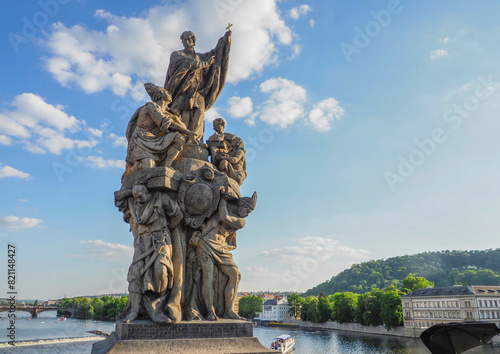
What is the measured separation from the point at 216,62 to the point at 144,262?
5136mm

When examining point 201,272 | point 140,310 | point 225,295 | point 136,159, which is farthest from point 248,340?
point 136,159

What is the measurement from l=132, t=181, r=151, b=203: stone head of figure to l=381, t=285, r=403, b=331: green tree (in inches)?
2499

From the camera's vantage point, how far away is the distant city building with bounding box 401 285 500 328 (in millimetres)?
55812

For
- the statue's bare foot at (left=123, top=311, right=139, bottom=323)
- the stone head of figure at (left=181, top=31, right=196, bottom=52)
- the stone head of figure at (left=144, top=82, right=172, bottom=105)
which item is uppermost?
the stone head of figure at (left=181, top=31, right=196, bottom=52)

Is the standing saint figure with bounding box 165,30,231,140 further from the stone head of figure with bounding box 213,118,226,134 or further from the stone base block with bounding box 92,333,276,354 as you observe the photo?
the stone base block with bounding box 92,333,276,354

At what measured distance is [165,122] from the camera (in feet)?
25.6

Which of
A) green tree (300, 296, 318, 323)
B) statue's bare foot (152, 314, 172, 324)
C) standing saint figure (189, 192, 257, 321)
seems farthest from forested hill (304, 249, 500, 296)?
statue's bare foot (152, 314, 172, 324)

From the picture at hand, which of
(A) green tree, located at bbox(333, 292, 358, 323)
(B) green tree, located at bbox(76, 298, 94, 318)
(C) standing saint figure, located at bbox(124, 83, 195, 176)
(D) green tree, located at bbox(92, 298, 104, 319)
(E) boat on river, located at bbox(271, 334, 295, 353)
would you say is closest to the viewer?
(C) standing saint figure, located at bbox(124, 83, 195, 176)

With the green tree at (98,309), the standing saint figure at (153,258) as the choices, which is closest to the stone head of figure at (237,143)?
the standing saint figure at (153,258)

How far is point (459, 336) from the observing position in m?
6.45

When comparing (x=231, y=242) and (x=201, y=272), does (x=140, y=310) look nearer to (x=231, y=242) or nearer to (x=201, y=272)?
(x=201, y=272)

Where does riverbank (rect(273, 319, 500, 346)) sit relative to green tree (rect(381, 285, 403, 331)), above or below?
below

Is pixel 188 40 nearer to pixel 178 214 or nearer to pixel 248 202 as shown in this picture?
pixel 248 202

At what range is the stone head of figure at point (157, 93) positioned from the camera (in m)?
8.20
